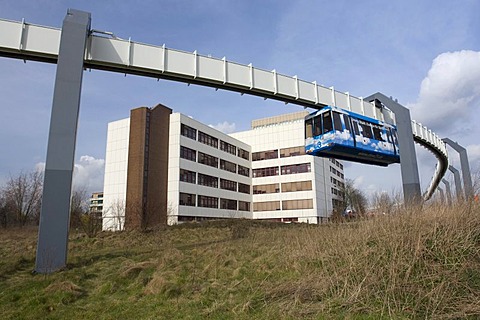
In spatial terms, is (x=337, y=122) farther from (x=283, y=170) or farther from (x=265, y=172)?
(x=265, y=172)

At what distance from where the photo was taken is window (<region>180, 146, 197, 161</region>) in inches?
1703

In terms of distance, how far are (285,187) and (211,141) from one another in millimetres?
15410

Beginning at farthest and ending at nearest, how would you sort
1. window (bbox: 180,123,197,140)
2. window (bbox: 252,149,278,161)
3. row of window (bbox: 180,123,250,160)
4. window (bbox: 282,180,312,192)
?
window (bbox: 252,149,278,161)
window (bbox: 282,180,312,192)
row of window (bbox: 180,123,250,160)
window (bbox: 180,123,197,140)

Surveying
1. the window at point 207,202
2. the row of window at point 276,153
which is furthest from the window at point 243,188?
the window at point 207,202

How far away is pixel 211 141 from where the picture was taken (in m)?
49.9

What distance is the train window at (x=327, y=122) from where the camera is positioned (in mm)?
15664

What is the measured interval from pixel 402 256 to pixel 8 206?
55.7 m

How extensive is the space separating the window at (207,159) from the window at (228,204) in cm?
554

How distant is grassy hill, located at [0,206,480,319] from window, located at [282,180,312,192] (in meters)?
44.8

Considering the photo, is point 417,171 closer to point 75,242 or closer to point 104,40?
point 104,40

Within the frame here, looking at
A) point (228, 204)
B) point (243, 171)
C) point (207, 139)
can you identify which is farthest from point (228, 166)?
point (207, 139)

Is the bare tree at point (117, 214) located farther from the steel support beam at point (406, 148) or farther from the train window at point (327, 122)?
the steel support beam at point (406, 148)

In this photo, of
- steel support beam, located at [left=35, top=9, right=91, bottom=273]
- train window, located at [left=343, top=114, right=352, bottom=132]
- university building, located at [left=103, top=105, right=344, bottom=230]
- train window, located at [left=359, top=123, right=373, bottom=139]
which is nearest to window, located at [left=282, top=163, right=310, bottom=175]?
university building, located at [left=103, top=105, right=344, bottom=230]

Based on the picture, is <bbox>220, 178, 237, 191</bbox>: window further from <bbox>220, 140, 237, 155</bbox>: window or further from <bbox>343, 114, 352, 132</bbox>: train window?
<bbox>343, 114, 352, 132</bbox>: train window
